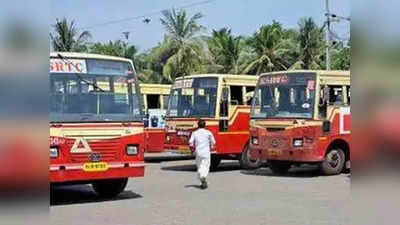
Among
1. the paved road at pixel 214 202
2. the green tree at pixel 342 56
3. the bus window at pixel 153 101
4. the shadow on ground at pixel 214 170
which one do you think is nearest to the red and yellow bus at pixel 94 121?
the paved road at pixel 214 202

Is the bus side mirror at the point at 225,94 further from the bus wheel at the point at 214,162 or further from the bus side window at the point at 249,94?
the bus wheel at the point at 214,162

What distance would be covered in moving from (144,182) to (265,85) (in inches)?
149

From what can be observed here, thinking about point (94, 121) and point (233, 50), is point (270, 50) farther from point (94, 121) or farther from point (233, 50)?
point (94, 121)

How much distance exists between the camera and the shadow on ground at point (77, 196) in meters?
10.6

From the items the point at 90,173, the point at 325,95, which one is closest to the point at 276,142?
the point at 325,95

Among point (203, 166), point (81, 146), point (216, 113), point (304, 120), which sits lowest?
point (203, 166)

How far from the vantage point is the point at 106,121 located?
9.86 metres

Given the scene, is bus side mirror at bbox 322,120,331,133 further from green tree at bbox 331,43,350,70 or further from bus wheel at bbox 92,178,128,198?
bus wheel at bbox 92,178,128,198

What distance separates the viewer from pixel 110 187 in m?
11.1

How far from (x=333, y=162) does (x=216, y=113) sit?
3192mm

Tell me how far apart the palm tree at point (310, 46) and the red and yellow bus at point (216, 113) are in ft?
67.2

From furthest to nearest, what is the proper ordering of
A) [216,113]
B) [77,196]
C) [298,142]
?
1. [216,113]
2. [298,142]
3. [77,196]
